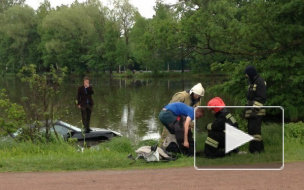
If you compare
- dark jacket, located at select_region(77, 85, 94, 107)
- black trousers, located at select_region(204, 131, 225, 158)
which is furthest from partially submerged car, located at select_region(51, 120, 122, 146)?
black trousers, located at select_region(204, 131, 225, 158)

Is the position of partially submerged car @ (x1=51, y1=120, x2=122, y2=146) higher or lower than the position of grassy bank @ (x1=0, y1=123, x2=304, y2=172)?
lower

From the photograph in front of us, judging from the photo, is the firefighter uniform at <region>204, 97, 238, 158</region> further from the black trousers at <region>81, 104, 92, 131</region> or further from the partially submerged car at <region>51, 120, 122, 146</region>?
the black trousers at <region>81, 104, 92, 131</region>

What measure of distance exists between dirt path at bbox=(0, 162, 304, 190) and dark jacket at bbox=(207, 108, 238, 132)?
2.76ft

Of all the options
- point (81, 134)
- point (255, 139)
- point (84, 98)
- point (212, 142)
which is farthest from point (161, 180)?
point (84, 98)

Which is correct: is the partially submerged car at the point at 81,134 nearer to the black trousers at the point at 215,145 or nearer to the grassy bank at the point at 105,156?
the grassy bank at the point at 105,156

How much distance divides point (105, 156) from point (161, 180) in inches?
86.7

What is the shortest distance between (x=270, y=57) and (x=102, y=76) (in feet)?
208

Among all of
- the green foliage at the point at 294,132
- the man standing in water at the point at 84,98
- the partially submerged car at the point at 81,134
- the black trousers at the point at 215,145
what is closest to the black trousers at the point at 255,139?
the black trousers at the point at 215,145

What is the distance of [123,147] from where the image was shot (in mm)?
9469
